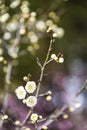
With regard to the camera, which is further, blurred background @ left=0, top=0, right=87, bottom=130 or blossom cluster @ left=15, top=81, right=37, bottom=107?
blurred background @ left=0, top=0, right=87, bottom=130

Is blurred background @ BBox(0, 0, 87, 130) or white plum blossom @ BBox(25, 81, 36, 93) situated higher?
blurred background @ BBox(0, 0, 87, 130)

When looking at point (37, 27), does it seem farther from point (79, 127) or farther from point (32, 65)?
point (32, 65)

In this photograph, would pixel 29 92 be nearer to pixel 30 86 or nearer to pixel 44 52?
pixel 30 86

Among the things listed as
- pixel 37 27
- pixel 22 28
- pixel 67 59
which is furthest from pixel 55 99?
pixel 67 59

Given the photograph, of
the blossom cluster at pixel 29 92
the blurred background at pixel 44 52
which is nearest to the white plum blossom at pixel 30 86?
the blossom cluster at pixel 29 92

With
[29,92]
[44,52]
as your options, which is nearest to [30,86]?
[29,92]

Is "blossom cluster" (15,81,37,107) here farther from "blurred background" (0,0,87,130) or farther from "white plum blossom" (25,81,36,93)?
"blurred background" (0,0,87,130)

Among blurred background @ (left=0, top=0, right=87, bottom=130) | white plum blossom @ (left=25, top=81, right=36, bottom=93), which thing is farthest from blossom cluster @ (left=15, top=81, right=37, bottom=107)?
blurred background @ (left=0, top=0, right=87, bottom=130)

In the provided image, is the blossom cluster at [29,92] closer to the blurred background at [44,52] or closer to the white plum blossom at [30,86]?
the white plum blossom at [30,86]
